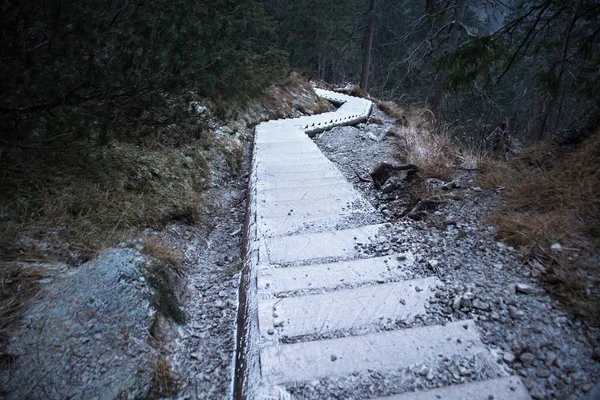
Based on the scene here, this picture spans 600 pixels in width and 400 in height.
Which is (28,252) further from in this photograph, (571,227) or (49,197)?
(571,227)

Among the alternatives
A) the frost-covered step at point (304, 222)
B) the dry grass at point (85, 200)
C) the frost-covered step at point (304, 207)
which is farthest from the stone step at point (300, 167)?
the frost-covered step at point (304, 222)

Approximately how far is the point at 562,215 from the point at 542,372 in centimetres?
125

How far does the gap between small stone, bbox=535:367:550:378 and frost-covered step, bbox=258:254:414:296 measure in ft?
2.99

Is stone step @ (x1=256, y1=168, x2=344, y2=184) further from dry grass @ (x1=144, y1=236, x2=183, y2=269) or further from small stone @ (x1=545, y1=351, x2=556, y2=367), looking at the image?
small stone @ (x1=545, y1=351, x2=556, y2=367)

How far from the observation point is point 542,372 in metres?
1.59

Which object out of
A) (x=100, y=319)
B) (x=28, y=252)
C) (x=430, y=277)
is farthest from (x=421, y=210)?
(x=28, y=252)

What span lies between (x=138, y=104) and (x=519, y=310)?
3158mm

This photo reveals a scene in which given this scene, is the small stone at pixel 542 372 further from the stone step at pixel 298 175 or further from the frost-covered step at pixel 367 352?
the stone step at pixel 298 175

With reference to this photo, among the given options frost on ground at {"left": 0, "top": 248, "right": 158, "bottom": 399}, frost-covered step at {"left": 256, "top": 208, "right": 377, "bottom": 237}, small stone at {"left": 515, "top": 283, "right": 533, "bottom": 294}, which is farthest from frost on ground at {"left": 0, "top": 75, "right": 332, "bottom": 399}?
small stone at {"left": 515, "top": 283, "right": 533, "bottom": 294}

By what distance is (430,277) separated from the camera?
92.4 inches

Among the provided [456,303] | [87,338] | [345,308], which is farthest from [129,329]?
[456,303]

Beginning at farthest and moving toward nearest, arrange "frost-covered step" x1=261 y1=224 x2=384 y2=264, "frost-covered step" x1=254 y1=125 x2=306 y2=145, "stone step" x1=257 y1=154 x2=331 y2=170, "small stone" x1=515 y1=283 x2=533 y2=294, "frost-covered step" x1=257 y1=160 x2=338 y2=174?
"frost-covered step" x1=254 y1=125 x2=306 y2=145, "stone step" x1=257 y1=154 x2=331 y2=170, "frost-covered step" x1=257 y1=160 x2=338 y2=174, "frost-covered step" x1=261 y1=224 x2=384 y2=264, "small stone" x1=515 y1=283 x2=533 y2=294

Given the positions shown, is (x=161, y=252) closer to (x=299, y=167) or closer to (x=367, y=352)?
(x=367, y=352)

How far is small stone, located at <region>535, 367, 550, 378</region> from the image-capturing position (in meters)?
1.58
